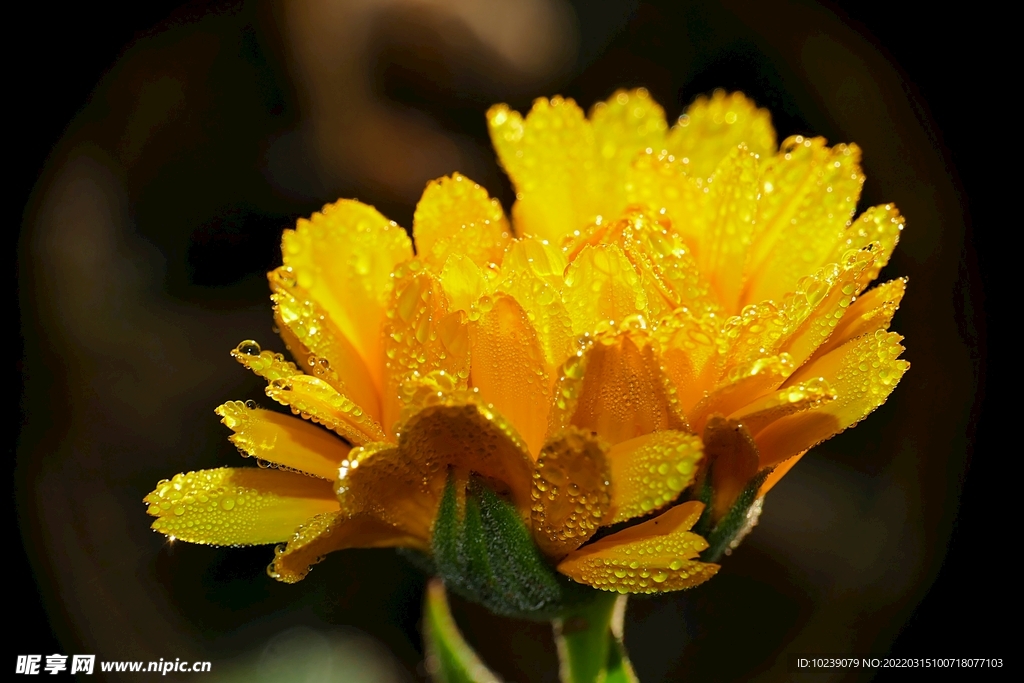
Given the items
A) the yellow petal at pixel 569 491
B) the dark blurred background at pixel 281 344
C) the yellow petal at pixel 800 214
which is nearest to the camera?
the yellow petal at pixel 569 491

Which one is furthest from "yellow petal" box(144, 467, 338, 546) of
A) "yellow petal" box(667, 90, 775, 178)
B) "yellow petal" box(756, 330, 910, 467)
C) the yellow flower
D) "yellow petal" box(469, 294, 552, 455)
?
"yellow petal" box(667, 90, 775, 178)

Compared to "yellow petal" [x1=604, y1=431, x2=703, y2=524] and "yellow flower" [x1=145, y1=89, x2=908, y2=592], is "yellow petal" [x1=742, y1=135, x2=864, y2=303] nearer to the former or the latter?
"yellow flower" [x1=145, y1=89, x2=908, y2=592]

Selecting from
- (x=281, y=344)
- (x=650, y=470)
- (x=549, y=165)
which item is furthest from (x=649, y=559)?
(x=281, y=344)

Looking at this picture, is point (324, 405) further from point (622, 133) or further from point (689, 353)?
point (622, 133)

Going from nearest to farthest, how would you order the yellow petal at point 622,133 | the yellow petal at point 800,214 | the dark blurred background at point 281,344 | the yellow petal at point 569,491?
the yellow petal at point 569,491
the yellow petal at point 800,214
the yellow petal at point 622,133
the dark blurred background at point 281,344

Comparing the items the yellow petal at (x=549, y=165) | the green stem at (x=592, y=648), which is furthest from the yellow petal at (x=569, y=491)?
the yellow petal at (x=549, y=165)

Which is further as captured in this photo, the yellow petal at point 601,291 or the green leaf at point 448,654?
the green leaf at point 448,654

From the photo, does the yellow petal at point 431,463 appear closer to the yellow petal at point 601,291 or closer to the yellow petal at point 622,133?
the yellow petal at point 601,291

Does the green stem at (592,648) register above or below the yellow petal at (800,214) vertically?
below

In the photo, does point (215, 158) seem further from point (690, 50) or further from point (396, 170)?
point (690, 50)
